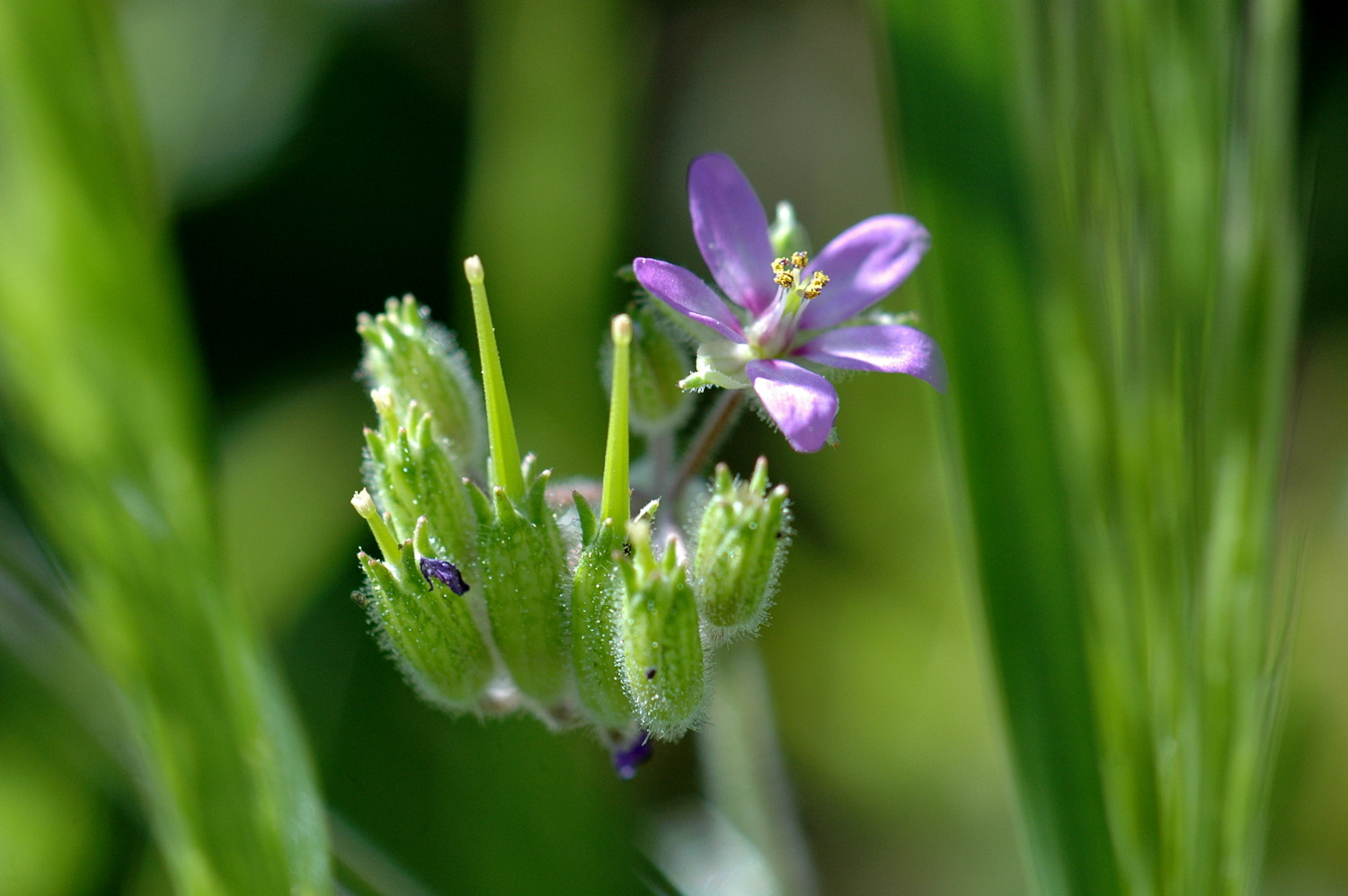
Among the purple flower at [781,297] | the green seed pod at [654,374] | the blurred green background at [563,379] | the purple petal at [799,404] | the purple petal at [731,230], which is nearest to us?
the purple petal at [799,404]

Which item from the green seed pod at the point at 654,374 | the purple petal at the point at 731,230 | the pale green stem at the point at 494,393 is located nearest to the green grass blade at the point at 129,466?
the pale green stem at the point at 494,393

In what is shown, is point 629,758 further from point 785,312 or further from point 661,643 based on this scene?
point 785,312

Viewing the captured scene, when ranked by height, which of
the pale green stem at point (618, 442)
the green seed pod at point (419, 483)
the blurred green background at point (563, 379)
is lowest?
the blurred green background at point (563, 379)

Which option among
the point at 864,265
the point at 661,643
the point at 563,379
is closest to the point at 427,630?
the point at 661,643

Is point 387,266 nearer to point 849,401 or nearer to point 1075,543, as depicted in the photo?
point 849,401

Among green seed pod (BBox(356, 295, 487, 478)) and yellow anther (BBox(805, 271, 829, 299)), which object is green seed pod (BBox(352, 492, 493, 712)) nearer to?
green seed pod (BBox(356, 295, 487, 478))

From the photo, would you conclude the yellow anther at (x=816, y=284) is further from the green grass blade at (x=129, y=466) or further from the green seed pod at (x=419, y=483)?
the green grass blade at (x=129, y=466)

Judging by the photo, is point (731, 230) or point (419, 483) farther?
point (731, 230)
